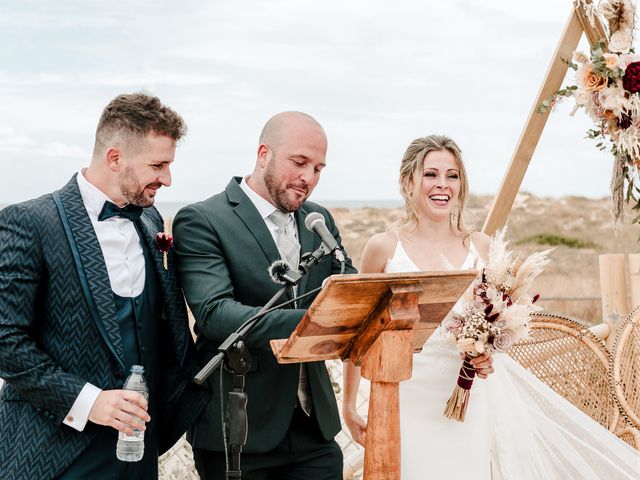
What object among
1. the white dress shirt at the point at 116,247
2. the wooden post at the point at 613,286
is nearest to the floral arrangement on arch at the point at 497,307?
the white dress shirt at the point at 116,247

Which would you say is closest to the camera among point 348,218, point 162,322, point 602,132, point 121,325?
point 121,325

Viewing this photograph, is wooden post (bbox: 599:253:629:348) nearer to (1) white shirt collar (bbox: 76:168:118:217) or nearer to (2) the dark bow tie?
(2) the dark bow tie

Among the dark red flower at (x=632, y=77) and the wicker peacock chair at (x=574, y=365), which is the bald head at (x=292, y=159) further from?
the wicker peacock chair at (x=574, y=365)

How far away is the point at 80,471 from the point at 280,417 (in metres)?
0.80

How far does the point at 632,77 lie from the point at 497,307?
1454mm

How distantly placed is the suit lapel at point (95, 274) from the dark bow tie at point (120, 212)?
0.27ft

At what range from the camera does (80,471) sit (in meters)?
2.91

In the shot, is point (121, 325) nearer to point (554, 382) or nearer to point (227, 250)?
point (227, 250)

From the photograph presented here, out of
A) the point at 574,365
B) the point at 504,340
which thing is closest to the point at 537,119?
the point at 574,365

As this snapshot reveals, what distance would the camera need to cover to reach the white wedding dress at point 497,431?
423 cm

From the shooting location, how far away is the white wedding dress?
4.23m

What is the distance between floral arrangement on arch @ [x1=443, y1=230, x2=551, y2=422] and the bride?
50 cm

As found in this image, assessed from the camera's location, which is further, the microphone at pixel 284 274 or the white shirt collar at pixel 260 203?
the white shirt collar at pixel 260 203

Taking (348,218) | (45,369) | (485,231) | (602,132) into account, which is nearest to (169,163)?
(45,369)
